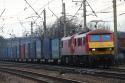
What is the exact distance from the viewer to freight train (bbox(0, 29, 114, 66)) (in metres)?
32.2

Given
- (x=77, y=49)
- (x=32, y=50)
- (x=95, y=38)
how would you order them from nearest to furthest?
(x=95, y=38) → (x=77, y=49) → (x=32, y=50)

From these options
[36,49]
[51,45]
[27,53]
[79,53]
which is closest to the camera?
[79,53]

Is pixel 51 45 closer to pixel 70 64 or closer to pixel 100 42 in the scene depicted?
pixel 70 64

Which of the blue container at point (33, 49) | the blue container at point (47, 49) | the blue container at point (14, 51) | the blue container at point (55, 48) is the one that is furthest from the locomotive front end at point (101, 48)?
the blue container at point (14, 51)

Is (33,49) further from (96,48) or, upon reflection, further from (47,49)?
(96,48)

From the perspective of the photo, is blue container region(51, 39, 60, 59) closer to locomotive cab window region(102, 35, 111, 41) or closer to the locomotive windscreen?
the locomotive windscreen

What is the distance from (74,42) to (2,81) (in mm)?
15293

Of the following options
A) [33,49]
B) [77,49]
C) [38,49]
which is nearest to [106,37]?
[77,49]

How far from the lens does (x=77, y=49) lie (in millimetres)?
35188

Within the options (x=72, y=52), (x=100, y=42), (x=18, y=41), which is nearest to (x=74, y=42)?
(x=72, y=52)

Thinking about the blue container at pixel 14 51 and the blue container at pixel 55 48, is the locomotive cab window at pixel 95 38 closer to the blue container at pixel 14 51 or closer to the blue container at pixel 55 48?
the blue container at pixel 55 48

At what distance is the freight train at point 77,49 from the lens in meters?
32.2

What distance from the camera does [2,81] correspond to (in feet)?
71.5

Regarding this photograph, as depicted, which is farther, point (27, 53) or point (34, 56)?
point (27, 53)
